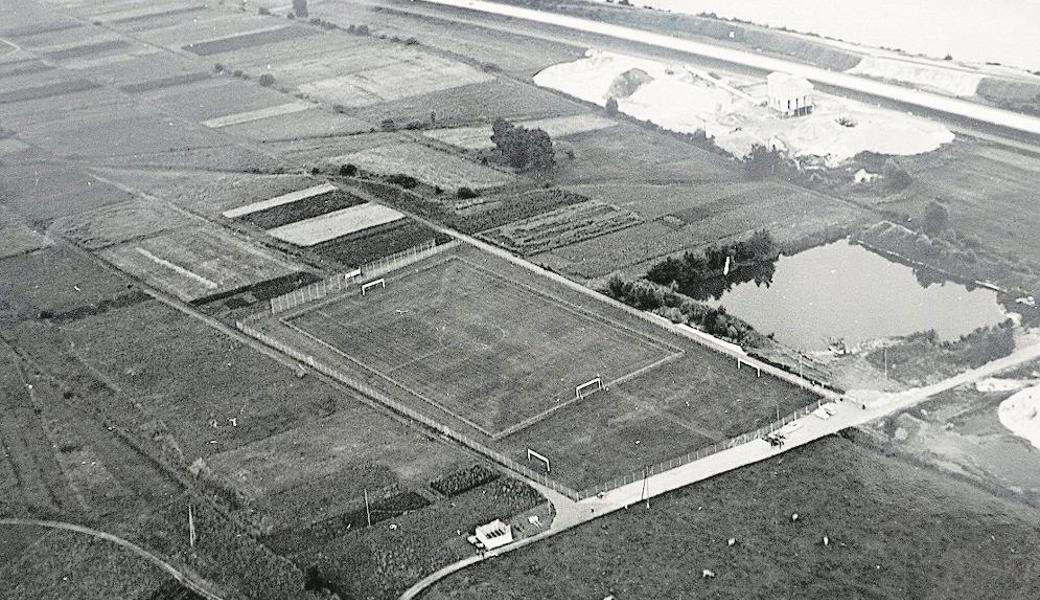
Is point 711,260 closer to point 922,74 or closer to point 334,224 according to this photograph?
point 334,224

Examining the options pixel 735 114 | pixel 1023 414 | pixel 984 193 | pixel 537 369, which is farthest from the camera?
pixel 735 114

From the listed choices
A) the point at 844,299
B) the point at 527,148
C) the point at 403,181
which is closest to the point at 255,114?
the point at 403,181

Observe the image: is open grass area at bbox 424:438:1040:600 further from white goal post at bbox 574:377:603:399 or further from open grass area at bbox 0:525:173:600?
open grass area at bbox 0:525:173:600

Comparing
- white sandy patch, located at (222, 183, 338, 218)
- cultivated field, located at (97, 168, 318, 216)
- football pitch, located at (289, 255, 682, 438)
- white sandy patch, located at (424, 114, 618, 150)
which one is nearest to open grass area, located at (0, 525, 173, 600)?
football pitch, located at (289, 255, 682, 438)

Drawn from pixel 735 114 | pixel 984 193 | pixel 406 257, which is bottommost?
pixel 406 257

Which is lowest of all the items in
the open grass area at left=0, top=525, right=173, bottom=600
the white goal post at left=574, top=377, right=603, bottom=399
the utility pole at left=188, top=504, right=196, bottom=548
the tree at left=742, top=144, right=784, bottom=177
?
the open grass area at left=0, top=525, right=173, bottom=600

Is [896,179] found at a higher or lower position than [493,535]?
higher
